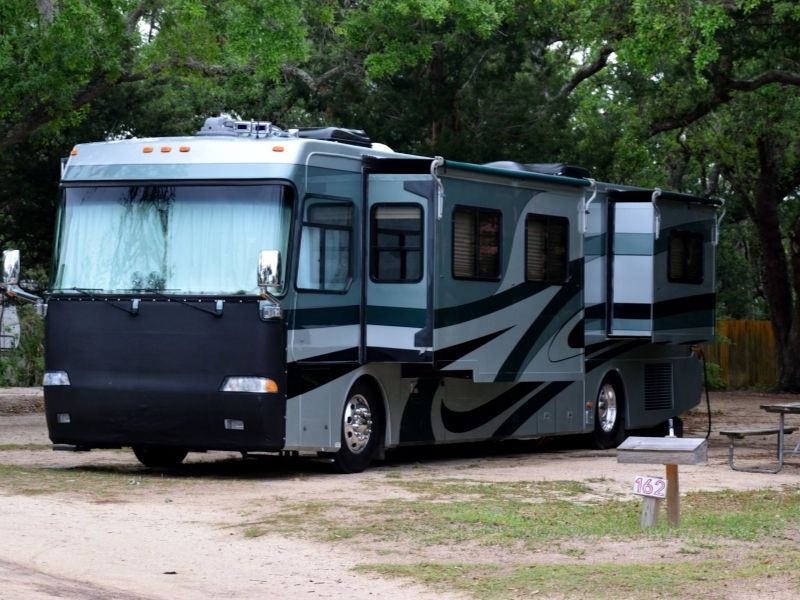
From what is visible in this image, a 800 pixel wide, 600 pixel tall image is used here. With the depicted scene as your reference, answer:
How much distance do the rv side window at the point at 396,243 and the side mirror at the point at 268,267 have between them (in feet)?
6.40

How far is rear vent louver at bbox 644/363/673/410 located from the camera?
21.5m

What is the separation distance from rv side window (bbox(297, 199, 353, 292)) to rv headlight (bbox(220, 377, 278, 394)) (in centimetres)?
98

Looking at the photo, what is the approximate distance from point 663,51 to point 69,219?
26.6ft

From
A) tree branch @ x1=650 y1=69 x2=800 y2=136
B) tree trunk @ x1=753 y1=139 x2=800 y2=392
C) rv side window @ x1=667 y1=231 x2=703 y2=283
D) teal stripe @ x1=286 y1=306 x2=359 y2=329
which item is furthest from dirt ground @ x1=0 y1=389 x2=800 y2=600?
tree trunk @ x1=753 y1=139 x2=800 y2=392

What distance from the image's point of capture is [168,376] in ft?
49.2

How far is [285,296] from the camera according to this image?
14.9 m

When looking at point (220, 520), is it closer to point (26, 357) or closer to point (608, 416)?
point (608, 416)

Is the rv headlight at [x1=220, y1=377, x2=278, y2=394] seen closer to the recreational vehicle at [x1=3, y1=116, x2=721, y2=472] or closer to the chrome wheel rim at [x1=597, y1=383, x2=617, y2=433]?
the recreational vehicle at [x1=3, y1=116, x2=721, y2=472]

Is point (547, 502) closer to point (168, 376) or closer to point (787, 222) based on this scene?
point (168, 376)

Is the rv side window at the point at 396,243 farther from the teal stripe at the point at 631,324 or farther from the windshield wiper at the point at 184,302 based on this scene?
the teal stripe at the point at 631,324

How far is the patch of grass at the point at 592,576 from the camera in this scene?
903 centimetres

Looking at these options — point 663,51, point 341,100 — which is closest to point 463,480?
point 663,51

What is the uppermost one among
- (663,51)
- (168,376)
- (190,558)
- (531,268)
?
(663,51)

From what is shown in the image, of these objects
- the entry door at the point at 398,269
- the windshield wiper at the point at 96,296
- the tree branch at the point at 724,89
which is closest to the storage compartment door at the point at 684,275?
the tree branch at the point at 724,89
